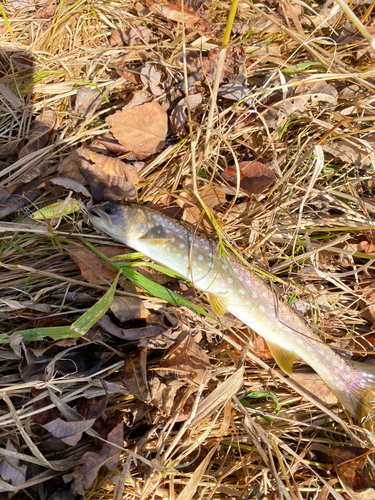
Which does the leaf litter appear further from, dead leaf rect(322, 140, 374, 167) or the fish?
the fish

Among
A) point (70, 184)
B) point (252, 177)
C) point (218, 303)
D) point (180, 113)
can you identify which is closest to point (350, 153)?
point (252, 177)

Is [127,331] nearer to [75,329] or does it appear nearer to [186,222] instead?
[75,329]

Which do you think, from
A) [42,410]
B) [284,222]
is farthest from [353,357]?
[42,410]

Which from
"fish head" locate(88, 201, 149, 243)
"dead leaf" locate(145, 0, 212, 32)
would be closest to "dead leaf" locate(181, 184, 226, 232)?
"fish head" locate(88, 201, 149, 243)

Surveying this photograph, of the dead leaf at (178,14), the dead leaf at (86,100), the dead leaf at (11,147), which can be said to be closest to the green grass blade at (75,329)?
the dead leaf at (11,147)

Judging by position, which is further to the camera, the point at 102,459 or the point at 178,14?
the point at 178,14
